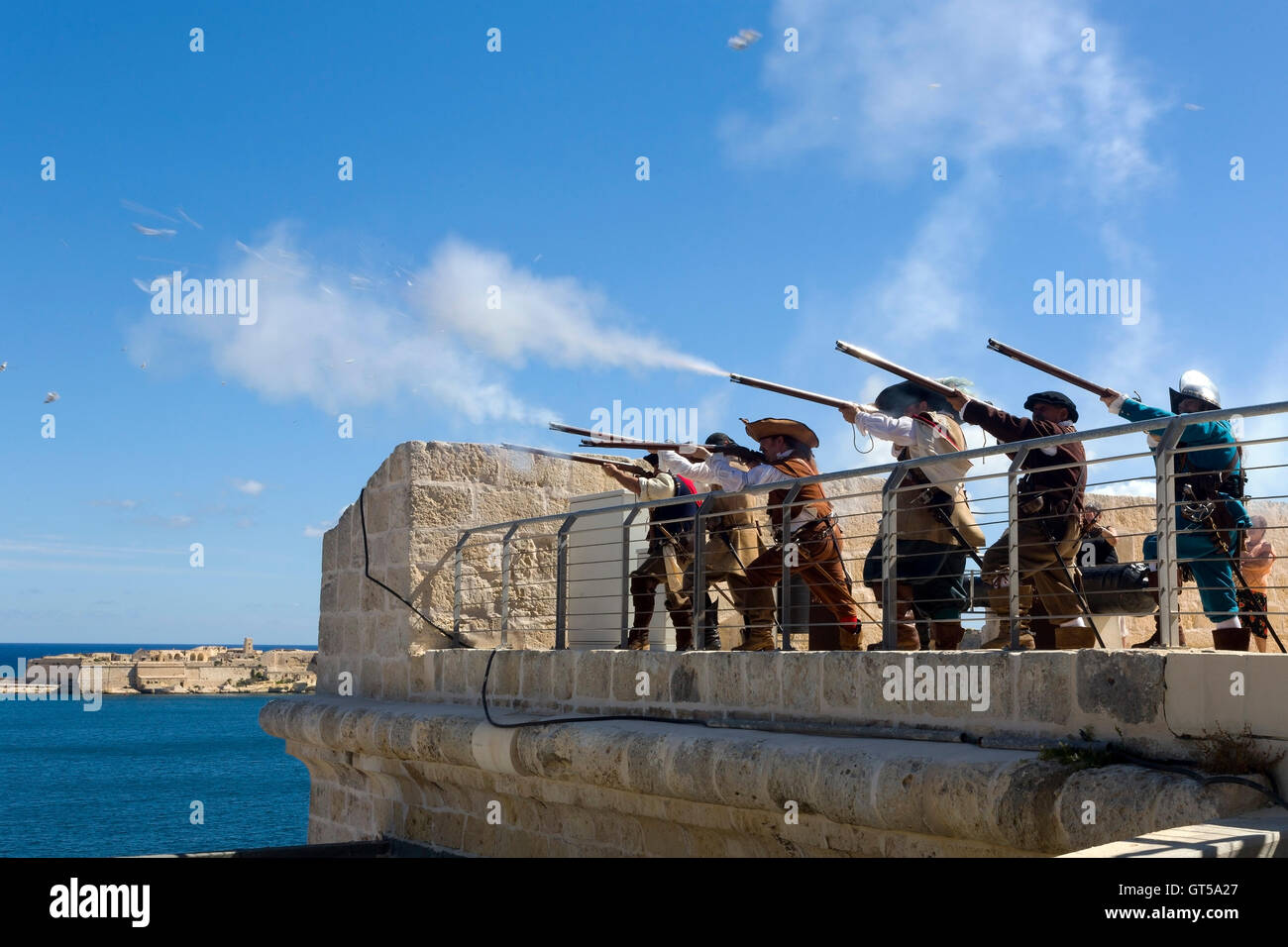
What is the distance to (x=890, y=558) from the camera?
5297mm

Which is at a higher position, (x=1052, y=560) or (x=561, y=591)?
(x=1052, y=560)

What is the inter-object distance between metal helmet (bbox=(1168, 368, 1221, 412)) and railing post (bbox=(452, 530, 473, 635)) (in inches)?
179

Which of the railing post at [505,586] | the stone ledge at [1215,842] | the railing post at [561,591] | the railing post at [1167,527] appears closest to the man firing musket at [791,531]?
the railing post at [561,591]

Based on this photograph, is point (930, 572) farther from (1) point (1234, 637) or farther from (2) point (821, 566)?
(1) point (1234, 637)

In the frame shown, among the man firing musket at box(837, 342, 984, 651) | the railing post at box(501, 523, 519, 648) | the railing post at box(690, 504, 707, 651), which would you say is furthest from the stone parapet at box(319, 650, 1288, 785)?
the man firing musket at box(837, 342, 984, 651)

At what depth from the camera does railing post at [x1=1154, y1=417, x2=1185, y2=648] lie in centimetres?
413

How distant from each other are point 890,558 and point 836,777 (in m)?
1.10

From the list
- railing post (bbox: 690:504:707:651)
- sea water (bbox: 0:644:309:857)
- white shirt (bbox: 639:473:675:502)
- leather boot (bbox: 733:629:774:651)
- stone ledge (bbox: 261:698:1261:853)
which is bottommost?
sea water (bbox: 0:644:309:857)

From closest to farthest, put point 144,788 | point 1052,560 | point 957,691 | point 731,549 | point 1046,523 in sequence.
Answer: point 957,691 → point 1052,560 → point 1046,523 → point 731,549 → point 144,788

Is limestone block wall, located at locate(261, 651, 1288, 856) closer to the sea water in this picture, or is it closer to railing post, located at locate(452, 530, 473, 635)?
railing post, located at locate(452, 530, 473, 635)

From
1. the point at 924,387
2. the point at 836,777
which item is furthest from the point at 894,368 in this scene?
the point at 836,777

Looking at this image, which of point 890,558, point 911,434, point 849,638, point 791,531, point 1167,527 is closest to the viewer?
point 1167,527

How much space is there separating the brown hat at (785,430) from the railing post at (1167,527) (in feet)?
10.0
